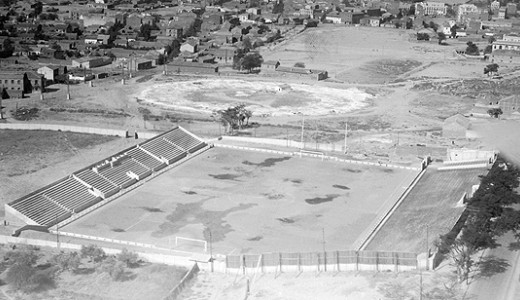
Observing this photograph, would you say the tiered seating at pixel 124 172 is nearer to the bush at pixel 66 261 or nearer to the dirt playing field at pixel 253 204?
the dirt playing field at pixel 253 204

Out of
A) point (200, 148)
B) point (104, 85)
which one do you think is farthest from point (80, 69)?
point (200, 148)

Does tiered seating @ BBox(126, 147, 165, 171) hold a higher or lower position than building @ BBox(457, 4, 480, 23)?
lower

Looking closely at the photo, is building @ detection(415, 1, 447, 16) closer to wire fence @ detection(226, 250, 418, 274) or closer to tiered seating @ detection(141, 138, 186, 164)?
tiered seating @ detection(141, 138, 186, 164)

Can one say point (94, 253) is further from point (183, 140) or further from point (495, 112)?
point (495, 112)

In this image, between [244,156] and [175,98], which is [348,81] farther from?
[244,156]

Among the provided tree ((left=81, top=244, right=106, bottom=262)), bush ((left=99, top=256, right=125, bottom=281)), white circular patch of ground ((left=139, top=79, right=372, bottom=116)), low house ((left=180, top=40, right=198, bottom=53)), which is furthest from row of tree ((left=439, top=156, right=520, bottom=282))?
low house ((left=180, top=40, right=198, bottom=53))

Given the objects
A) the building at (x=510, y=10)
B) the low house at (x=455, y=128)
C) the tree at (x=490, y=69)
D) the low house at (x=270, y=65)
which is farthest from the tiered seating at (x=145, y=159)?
the building at (x=510, y=10)
